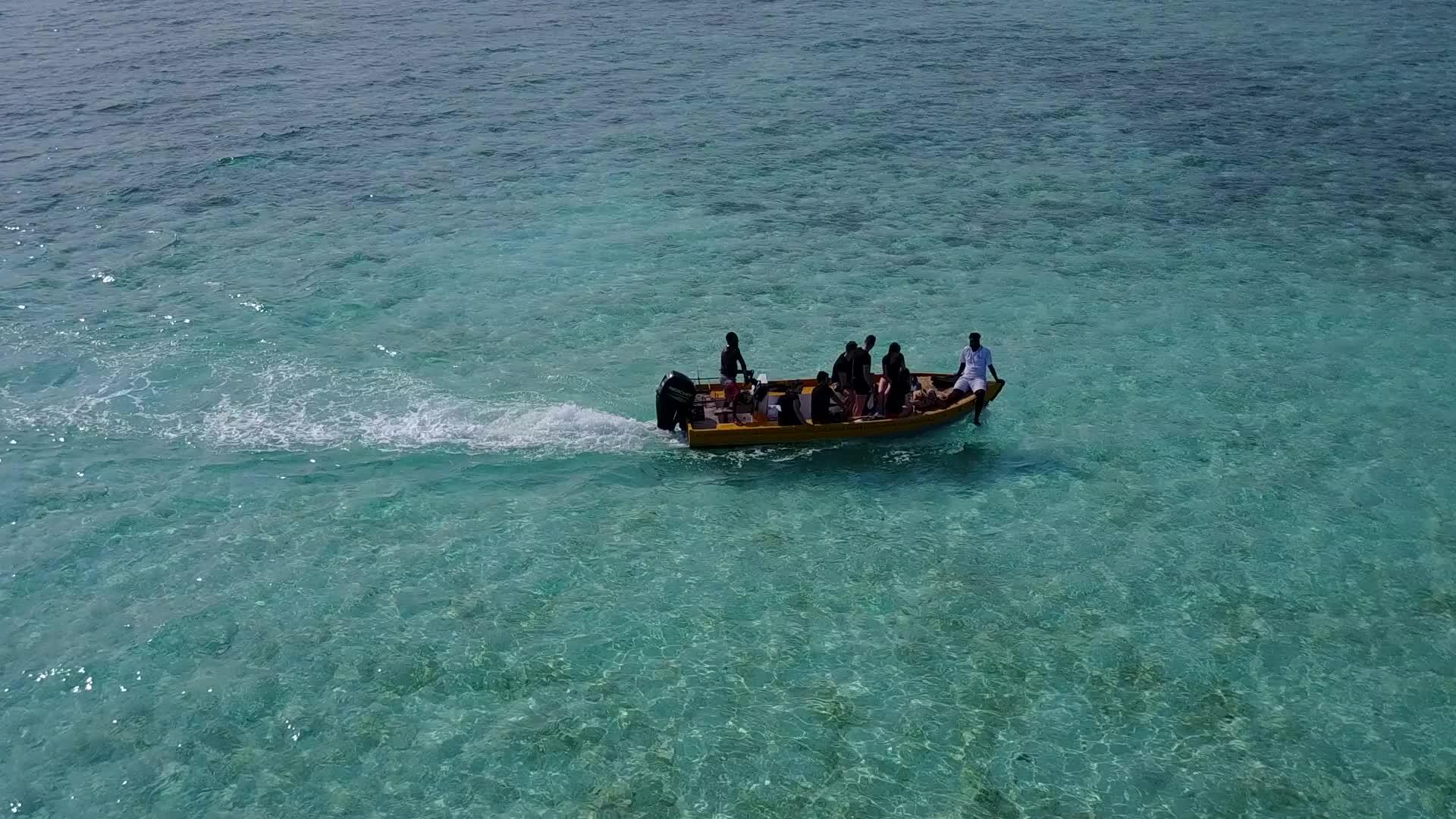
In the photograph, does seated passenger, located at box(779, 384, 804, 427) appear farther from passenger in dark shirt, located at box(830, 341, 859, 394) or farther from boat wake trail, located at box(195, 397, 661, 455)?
boat wake trail, located at box(195, 397, 661, 455)

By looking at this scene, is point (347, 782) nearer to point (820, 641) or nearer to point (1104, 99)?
point (820, 641)

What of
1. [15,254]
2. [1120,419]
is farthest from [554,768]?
[15,254]

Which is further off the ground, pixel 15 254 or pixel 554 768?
pixel 15 254

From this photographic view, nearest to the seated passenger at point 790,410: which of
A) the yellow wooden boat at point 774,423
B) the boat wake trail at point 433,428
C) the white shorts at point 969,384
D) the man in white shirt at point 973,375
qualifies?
the yellow wooden boat at point 774,423

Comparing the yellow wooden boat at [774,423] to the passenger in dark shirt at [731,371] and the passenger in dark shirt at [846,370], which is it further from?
the passenger in dark shirt at [846,370]

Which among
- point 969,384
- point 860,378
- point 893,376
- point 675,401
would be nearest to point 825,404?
point 860,378

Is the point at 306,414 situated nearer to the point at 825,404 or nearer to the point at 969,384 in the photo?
the point at 825,404
